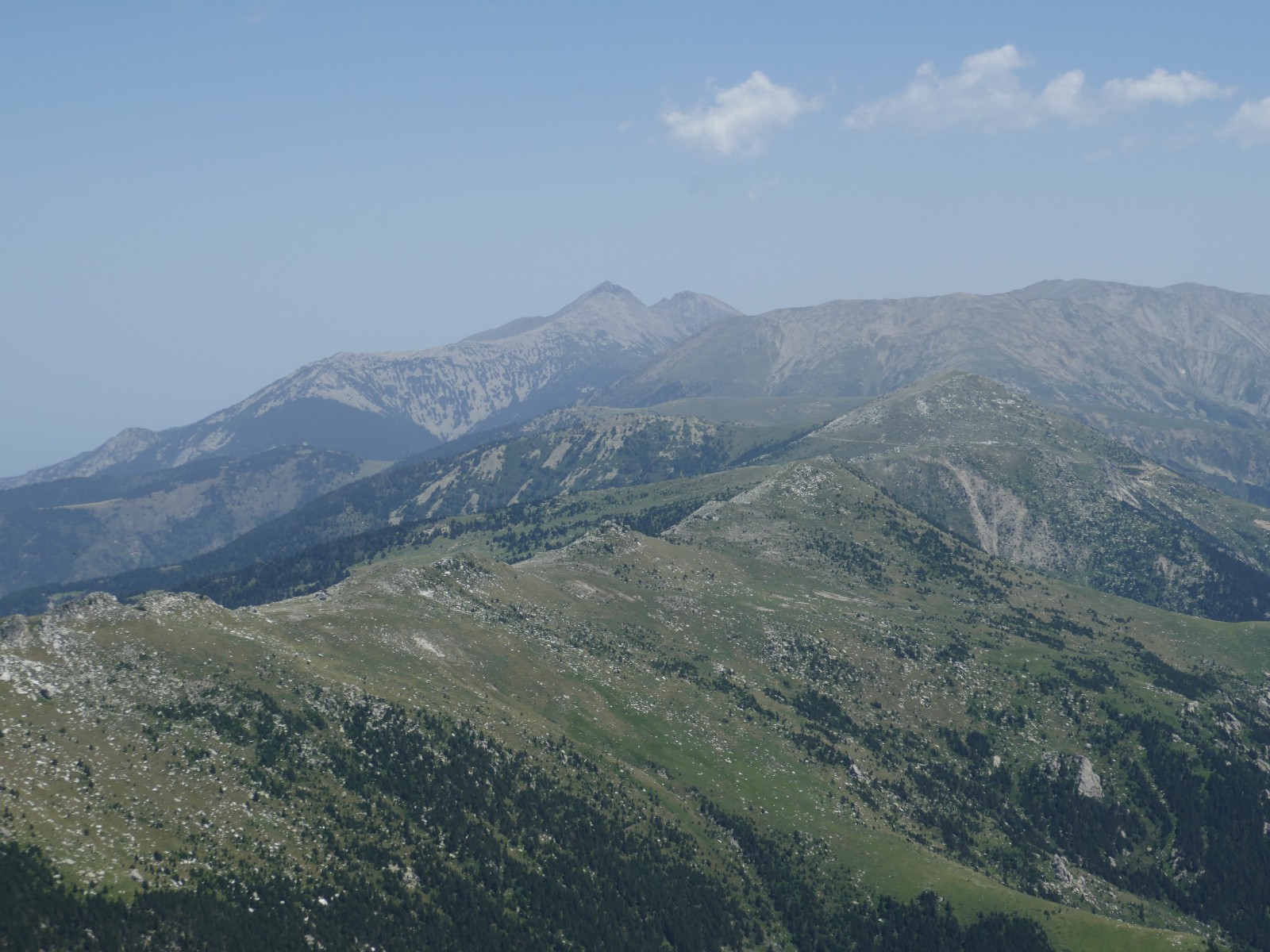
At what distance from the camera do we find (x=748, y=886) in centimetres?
18438

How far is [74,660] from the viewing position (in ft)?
537

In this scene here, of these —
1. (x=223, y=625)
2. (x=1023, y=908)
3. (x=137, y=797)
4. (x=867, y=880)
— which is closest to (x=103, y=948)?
(x=137, y=797)

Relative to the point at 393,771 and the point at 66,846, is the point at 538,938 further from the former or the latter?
the point at 66,846

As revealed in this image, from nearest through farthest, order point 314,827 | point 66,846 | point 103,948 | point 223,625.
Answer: point 103,948
point 66,846
point 314,827
point 223,625

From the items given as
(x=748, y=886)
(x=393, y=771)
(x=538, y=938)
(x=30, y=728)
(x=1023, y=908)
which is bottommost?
(x=1023, y=908)

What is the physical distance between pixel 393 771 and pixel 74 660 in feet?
181

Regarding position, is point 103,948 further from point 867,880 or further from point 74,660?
point 867,880

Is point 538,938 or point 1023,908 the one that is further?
point 1023,908

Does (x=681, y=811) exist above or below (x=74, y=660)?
below

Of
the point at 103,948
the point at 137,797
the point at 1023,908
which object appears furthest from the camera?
the point at 1023,908

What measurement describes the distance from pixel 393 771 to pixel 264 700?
2551 cm

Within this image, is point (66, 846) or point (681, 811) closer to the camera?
point (66, 846)

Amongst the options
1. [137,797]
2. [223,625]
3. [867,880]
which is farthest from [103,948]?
[867,880]

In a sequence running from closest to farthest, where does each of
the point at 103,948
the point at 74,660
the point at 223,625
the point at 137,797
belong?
the point at 103,948
the point at 137,797
the point at 74,660
the point at 223,625
